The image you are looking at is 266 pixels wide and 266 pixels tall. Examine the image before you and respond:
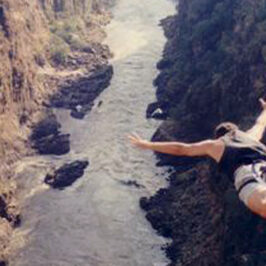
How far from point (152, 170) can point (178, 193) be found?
4904 mm

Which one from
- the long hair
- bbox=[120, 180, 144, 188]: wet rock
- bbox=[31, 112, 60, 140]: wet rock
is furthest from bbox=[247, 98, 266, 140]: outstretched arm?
bbox=[31, 112, 60, 140]: wet rock

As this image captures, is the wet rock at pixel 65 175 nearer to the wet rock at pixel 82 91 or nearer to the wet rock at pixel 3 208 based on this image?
the wet rock at pixel 3 208

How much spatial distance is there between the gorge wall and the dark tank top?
26.0 metres

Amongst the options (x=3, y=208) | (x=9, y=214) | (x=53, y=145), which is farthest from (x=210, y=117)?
(x=3, y=208)

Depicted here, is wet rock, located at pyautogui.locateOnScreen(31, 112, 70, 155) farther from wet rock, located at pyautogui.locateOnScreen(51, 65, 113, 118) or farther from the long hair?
the long hair

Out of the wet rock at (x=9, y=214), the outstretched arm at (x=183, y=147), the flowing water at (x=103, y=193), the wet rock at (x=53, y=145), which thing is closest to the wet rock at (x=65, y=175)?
the flowing water at (x=103, y=193)

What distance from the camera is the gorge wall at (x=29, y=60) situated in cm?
4078

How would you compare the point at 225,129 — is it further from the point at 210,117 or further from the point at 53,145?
the point at 53,145

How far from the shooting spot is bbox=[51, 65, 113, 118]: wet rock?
5141 cm

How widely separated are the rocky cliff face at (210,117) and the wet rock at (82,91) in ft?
17.9

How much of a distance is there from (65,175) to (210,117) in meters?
10.0

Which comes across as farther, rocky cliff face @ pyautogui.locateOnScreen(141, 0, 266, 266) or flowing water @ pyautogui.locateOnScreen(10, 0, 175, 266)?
flowing water @ pyautogui.locateOnScreen(10, 0, 175, 266)

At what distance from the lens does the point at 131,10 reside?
72562mm

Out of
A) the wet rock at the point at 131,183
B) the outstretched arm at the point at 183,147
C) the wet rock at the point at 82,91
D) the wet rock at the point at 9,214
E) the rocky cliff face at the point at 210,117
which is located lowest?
the wet rock at the point at 82,91
